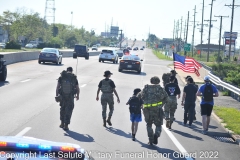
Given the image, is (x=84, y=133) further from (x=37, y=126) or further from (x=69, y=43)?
(x=69, y=43)

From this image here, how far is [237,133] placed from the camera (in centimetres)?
1354

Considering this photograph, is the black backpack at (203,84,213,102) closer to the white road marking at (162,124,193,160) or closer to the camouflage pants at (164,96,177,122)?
the camouflage pants at (164,96,177,122)

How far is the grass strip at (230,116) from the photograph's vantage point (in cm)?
1449

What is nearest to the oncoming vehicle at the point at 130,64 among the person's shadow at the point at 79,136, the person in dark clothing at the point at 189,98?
the person in dark clothing at the point at 189,98

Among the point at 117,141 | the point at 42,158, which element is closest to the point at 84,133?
the point at 117,141

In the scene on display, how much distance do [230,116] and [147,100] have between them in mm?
6714

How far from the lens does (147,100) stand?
1104cm

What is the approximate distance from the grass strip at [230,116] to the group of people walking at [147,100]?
1.23m

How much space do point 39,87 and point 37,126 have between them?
426 inches

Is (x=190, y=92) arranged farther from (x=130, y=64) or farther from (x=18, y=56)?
(x=18, y=56)

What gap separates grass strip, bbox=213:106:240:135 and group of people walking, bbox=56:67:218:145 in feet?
4.03

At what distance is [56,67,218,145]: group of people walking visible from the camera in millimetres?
11023

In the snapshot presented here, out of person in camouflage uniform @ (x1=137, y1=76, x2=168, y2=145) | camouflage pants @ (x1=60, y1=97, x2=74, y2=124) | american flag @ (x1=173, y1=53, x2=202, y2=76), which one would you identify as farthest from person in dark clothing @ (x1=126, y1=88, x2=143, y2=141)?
american flag @ (x1=173, y1=53, x2=202, y2=76)

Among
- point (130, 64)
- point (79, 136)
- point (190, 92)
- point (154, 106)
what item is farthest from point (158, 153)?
point (130, 64)
